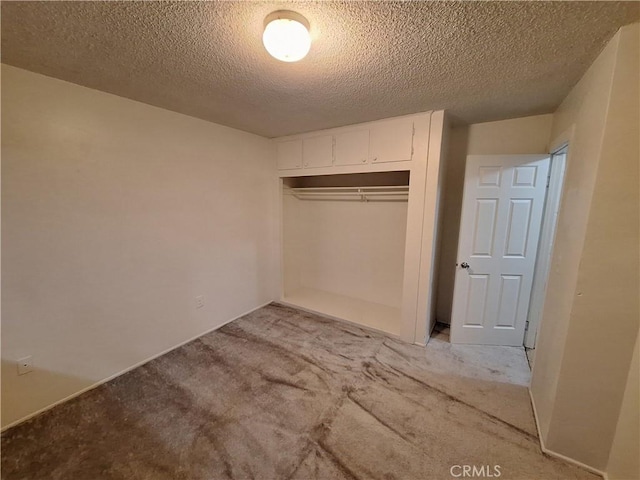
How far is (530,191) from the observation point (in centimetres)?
239

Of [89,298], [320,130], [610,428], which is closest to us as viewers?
A: [610,428]

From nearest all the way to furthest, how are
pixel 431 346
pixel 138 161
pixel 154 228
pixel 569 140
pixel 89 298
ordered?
pixel 569 140
pixel 89 298
pixel 138 161
pixel 154 228
pixel 431 346

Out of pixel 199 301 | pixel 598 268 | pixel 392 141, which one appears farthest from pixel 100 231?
pixel 598 268

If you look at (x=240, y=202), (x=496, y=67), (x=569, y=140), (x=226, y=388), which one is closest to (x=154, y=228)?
(x=240, y=202)

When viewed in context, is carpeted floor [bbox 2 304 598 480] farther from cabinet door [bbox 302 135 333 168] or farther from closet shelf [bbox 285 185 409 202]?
cabinet door [bbox 302 135 333 168]

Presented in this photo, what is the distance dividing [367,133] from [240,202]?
1.66 metres

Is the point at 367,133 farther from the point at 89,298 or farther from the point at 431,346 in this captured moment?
the point at 89,298

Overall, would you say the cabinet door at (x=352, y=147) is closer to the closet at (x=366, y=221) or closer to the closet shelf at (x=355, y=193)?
the closet at (x=366, y=221)

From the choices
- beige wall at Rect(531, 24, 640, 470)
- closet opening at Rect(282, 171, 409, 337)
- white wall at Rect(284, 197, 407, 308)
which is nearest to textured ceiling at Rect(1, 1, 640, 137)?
beige wall at Rect(531, 24, 640, 470)

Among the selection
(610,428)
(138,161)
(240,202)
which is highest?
(138,161)

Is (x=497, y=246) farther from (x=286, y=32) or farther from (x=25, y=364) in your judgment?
(x=25, y=364)

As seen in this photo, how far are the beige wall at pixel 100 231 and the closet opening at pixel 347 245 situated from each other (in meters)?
1.13

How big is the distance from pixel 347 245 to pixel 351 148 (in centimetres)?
142

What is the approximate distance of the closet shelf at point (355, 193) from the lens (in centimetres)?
308
